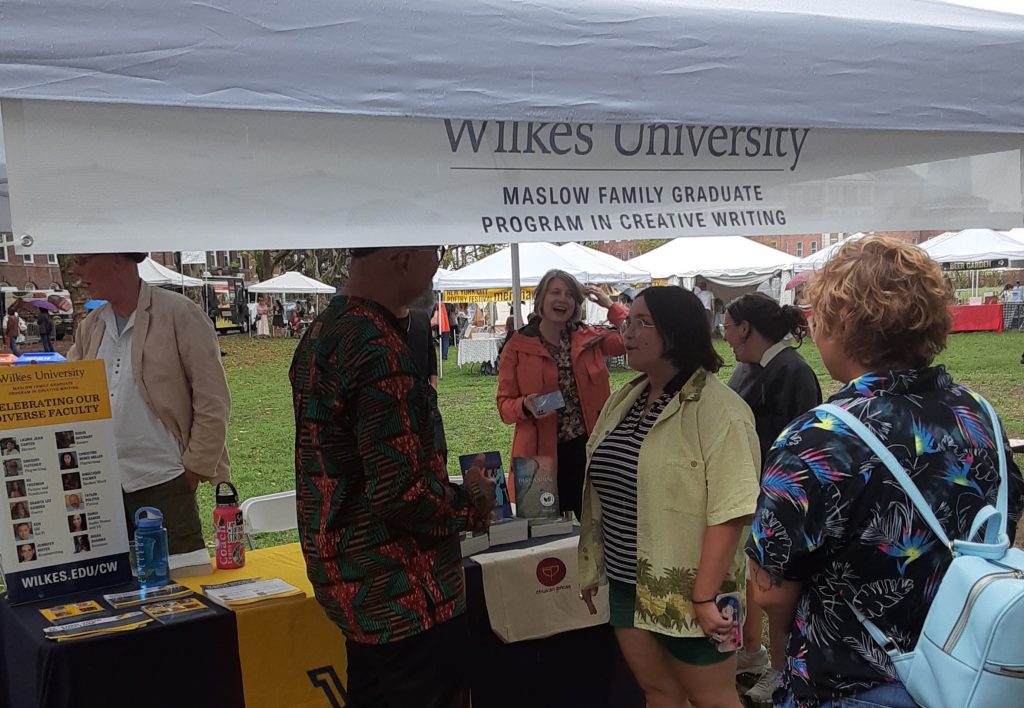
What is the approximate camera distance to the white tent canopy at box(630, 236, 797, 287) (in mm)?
18375

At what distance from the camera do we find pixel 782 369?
4.03m

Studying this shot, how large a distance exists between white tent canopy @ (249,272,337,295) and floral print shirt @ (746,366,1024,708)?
35.8 m

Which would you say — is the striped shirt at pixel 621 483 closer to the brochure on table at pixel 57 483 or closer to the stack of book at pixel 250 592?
the stack of book at pixel 250 592

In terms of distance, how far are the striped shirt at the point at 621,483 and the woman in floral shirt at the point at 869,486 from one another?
0.94 meters

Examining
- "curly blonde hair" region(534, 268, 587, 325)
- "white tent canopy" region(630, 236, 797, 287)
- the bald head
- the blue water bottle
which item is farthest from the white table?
the bald head

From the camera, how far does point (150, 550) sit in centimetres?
274

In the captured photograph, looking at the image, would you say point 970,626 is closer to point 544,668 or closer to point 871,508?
point 871,508

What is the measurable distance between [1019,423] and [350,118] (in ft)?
36.2

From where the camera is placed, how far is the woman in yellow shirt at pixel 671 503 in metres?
2.43

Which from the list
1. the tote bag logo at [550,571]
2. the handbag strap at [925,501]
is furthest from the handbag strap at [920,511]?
the tote bag logo at [550,571]

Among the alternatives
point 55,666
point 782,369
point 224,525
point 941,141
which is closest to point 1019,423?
point 782,369

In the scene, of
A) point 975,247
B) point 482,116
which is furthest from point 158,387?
point 975,247

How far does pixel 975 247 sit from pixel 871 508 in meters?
22.6

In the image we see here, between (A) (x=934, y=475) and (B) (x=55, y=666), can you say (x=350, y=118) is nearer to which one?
(A) (x=934, y=475)
